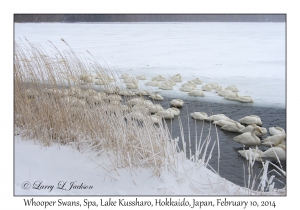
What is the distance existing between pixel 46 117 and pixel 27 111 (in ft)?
0.58

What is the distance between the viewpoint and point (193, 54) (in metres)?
4.90

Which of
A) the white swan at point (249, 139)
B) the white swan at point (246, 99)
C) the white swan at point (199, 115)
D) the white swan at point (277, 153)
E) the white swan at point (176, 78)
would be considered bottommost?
the white swan at point (277, 153)

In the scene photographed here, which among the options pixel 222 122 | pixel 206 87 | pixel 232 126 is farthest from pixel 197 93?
pixel 232 126

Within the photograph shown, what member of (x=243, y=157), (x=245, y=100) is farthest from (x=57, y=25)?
(x=245, y=100)

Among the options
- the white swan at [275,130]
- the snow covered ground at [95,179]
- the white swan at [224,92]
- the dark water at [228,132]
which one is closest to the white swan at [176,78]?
the dark water at [228,132]

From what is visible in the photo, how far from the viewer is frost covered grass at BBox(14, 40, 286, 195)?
88.1 inches

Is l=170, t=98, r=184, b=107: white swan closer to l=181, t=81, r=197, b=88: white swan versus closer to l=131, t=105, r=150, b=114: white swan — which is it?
l=181, t=81, r=197, b=88: white swan

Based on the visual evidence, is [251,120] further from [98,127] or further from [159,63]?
[159,63]

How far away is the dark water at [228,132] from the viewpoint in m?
2.53

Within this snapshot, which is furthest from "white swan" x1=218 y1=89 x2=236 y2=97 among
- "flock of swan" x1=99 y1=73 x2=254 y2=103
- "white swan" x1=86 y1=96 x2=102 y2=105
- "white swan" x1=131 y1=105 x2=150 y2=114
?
"white swan" x1=86 y1=96 x2=102 y2=105

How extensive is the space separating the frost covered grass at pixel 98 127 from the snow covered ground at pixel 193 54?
460 millimetres

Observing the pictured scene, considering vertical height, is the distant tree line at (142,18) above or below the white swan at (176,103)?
above

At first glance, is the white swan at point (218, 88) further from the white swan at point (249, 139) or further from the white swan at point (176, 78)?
the white swan at point (249, 139)
